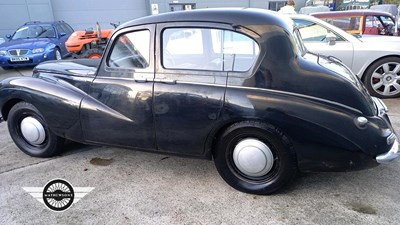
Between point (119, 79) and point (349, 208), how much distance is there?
241 cm

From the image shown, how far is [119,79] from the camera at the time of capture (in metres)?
3.10

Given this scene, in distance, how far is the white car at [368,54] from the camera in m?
5.37

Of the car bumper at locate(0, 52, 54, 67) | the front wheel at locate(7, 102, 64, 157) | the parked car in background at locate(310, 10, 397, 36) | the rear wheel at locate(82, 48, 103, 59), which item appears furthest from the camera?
the car bumper at locate(0, 52, 54, 67)

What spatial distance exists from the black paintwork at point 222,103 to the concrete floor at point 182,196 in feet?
1.14

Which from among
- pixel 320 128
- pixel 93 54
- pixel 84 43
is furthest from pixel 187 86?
pixel 84 43

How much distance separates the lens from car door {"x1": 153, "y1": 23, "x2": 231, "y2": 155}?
9.00 ft

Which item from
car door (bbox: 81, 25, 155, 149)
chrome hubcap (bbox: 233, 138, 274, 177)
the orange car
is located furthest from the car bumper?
chrome hubcap (bbox: 233, 138, 274, 177)

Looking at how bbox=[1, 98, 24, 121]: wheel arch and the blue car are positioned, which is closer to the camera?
bbox=[1, 98, 24, 121]: wheel arch

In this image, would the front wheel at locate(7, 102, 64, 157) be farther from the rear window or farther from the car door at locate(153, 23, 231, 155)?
the rear window

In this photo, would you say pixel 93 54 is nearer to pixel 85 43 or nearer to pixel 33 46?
pixel 85 43

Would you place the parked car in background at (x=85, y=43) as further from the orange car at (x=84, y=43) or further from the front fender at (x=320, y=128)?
the front fender at (x=320, y=128)

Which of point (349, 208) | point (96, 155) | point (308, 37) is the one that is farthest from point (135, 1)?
point (349, 208)

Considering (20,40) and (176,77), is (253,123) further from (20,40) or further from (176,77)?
(20,40)

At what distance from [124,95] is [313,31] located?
4096 millimetres
